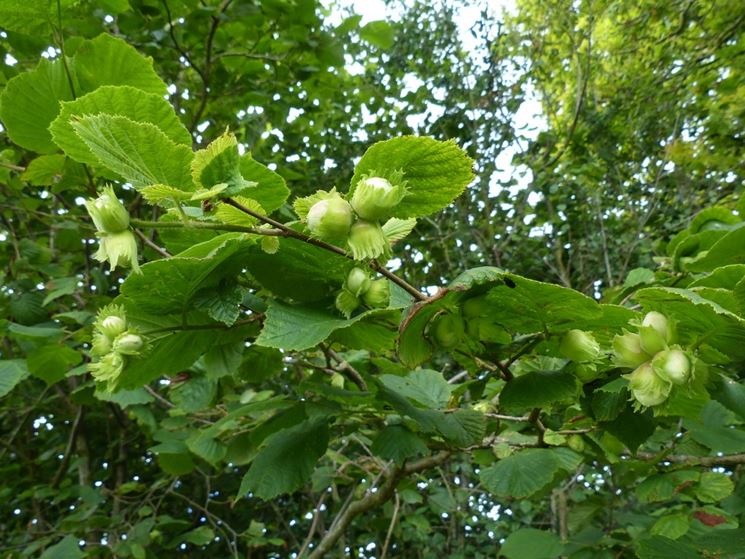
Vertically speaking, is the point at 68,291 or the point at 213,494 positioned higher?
the point at 68,291

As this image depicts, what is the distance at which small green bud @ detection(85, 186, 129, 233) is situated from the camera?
1.56 feet

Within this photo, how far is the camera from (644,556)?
0.91 meters

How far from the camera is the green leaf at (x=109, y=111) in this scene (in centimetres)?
52

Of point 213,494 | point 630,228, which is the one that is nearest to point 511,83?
point 630,228

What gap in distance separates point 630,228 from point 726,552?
125 inches

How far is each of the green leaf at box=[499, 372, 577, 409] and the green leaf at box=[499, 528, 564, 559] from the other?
105cm

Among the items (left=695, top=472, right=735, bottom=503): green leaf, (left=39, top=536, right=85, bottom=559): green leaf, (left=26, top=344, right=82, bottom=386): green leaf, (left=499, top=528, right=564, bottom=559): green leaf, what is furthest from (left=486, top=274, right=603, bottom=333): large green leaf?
(left=39, top=536, right=85, bottom=559): green leaf

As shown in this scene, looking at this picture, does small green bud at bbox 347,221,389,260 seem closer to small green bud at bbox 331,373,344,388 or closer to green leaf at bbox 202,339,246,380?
green leaf at bbox 202,339,246,380

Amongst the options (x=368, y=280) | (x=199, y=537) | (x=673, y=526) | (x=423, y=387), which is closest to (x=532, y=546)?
(x=673, y=526)

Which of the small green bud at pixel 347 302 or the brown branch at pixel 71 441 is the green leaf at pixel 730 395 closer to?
the small green bud at pixel 347 302

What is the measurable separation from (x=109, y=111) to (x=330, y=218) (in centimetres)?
23

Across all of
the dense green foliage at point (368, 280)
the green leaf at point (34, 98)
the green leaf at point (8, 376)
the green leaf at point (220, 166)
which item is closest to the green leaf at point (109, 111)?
the dense green foliage at point (368, 280)

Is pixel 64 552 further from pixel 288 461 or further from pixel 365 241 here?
pixel 365 241

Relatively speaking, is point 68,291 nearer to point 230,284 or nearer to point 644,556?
point 230,284
